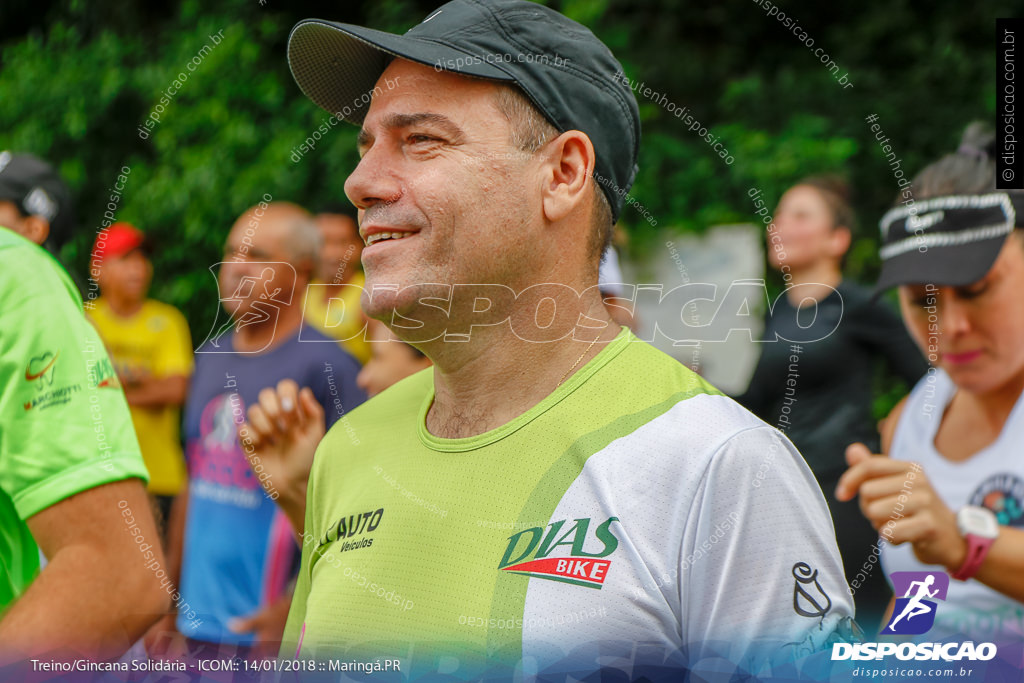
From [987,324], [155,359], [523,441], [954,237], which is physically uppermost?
[954,237]

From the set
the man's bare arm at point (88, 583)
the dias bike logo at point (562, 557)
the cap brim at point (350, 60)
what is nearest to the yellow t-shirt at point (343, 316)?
the cap brim at point (350, 60)

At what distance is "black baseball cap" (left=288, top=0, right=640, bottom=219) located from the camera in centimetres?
161

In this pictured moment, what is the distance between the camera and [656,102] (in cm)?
587

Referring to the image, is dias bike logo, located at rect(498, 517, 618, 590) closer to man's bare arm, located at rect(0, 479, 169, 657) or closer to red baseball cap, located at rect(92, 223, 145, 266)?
man's bare arm, located at rect(0, 479, 169, 657)

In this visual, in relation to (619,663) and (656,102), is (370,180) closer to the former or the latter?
(619,663)

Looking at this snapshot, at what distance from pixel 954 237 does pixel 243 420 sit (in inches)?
99.5

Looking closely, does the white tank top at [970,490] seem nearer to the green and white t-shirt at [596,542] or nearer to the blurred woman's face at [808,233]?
the blurred woman's face at [808,233]

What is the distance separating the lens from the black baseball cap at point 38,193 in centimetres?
277

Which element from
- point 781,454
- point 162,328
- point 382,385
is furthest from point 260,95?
point 781,454

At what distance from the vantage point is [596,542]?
144cm

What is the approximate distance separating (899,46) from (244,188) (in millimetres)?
4192

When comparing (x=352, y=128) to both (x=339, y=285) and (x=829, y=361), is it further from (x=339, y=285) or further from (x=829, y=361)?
(x=829, y=361)

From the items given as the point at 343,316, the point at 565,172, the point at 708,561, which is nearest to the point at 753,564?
the point at 708,561

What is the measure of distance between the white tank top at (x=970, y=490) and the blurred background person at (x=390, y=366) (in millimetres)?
1558
